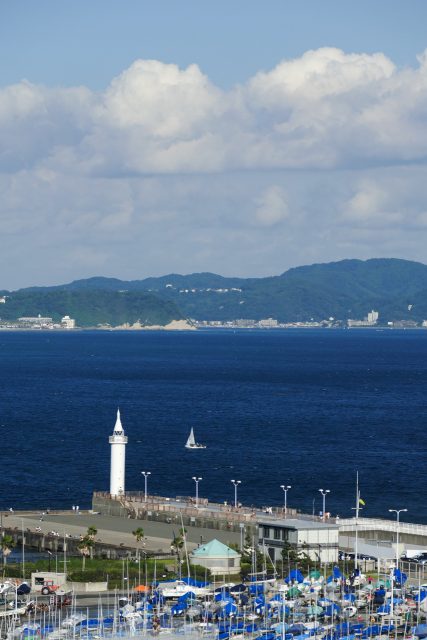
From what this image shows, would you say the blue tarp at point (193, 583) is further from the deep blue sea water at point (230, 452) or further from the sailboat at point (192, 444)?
the sailboat at point (192, 444)

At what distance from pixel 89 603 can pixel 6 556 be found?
51.4 feet

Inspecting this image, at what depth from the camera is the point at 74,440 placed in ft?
498

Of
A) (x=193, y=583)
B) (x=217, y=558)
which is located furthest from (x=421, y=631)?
(x=217, y=558)

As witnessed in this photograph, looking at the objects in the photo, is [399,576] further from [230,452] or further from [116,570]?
[230,452]

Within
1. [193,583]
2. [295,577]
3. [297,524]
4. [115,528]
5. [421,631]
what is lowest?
[115,528]

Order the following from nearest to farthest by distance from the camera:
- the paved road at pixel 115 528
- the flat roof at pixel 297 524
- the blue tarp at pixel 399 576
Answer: the blue tarp at pixel 399 576
the flat roof at pixel 297 524
the paved road at pixel 115 528

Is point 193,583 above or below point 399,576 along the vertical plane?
below

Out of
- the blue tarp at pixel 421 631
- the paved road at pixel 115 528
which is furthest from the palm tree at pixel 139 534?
the blue tarp at pixel 421 631

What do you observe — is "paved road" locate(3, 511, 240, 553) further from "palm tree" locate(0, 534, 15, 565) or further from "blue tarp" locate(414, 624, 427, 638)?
"blue tarp" locate(414, 624, 427, 638)

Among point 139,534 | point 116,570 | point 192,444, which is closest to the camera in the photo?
point 116,570

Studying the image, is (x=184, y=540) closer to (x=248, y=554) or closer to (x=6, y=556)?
(x=248, y=554)

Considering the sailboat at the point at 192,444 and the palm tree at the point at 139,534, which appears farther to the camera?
the sailboat at the point at 192,444

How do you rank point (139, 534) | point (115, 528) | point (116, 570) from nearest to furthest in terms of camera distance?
point (116, 570) → point (139, 534) → point (115, 528)

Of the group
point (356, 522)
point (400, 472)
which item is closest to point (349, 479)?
point (400, 472)
